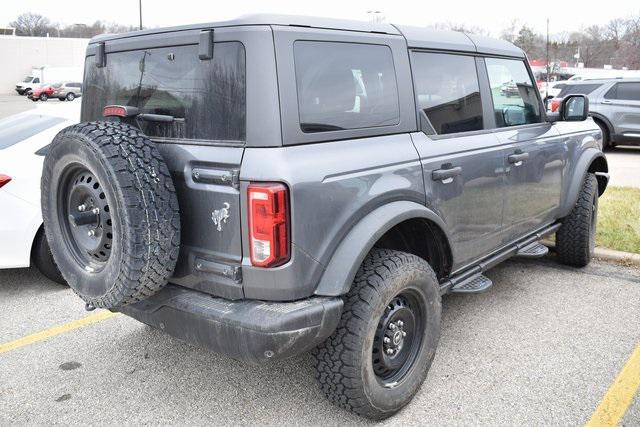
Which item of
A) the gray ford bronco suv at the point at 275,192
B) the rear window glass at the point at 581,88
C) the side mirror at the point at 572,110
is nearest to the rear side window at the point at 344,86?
the gray ford bronco suv at the point at 275,192

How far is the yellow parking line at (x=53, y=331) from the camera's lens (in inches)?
150

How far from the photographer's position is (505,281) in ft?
16.1

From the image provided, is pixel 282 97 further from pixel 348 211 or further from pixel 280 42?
pixel 348 211

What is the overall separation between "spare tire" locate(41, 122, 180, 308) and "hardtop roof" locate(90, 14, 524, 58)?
0.64 meters

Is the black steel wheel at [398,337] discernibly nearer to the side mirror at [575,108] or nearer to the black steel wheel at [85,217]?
the black steel wheel at [85,217]

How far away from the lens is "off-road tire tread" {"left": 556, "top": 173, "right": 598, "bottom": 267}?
16.3 feet

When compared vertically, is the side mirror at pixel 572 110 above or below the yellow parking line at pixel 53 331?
above

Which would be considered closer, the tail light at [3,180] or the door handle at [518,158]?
the door handle at [518,158]

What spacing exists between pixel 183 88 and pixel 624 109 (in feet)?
41.6

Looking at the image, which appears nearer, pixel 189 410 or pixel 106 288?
pixel 106 288

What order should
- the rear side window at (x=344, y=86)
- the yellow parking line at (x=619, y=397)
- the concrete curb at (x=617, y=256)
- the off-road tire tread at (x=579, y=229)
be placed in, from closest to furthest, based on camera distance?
1. the rear side window at (x=344, y=86)
2. the yellow parking line at (x=619, y=397)
3. the off-road tire tread at (x=579, y=229)
4. the concrete curb at (x=617, y=256)

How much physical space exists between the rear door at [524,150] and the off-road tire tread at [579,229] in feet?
1.36

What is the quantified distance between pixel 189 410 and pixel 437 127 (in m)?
2.06

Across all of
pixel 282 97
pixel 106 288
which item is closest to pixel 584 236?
pixel 282 97
